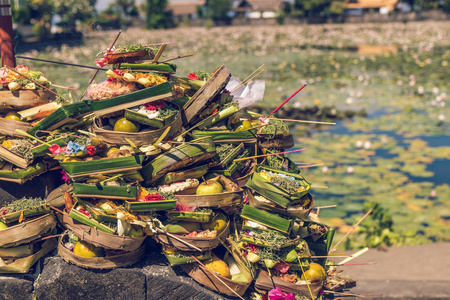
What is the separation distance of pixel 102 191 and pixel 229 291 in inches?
28.9

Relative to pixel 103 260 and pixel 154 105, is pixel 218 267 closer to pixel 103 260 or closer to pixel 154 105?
pixel 103 260

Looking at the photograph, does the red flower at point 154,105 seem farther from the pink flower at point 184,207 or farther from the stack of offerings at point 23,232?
the stack of offerings at point 23,232

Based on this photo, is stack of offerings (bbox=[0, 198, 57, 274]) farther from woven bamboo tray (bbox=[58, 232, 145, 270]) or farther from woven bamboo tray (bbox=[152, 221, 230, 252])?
woven bamboo tray (bbox=[152, 221, 230, 252])

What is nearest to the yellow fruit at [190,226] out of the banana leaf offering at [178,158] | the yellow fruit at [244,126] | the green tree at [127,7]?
the banana leaf offering at [178,158]

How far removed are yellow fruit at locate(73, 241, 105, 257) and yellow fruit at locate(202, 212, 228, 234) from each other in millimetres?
498

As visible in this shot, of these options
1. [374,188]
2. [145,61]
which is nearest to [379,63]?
[374,188]

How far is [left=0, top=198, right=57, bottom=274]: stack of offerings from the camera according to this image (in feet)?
6.69

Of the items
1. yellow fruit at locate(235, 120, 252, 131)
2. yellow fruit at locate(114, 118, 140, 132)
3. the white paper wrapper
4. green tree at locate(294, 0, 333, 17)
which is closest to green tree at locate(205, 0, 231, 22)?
green tree at locate(294, 0, 333, 17)

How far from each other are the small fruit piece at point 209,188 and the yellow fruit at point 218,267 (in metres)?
0.32

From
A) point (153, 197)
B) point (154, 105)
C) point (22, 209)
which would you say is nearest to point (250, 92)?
point (154, 105)

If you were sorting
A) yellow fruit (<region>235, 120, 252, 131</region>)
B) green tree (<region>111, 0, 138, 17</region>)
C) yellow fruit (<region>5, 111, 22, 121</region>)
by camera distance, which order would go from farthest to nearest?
green tree (<region>111, 0, 138, 17</region>)
yellow fruit (<region>235, 120, 252, 131</region>)
yellow fruit (<region>5, 111, 22, 121</region>)

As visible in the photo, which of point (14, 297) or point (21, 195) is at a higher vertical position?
point (21, 195)

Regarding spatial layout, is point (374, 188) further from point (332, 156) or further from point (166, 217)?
point (166, 217)

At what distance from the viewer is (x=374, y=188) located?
5625 mm
